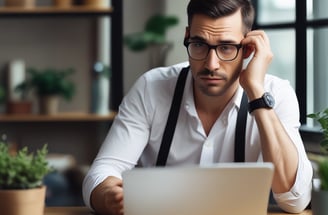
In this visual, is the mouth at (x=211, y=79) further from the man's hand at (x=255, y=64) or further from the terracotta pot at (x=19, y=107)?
the terracotta pot at (x=19, y=107)

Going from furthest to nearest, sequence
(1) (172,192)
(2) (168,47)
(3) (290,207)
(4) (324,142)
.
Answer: (2) (168,47) < (3) (290,207) < (4) (324,142) < (1) (172,192)

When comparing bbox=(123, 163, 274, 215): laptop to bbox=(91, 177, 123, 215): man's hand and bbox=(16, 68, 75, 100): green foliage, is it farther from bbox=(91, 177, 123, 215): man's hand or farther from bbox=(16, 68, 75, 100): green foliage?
bbox=(16, 68, 75, 100): green foliage

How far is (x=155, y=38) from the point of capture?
4.88 metres

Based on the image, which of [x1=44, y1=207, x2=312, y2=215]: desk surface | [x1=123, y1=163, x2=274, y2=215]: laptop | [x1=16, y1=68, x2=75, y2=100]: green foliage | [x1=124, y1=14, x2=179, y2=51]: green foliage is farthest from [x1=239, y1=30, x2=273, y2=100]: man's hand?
[x1=16, y1=68, x2=75, y2=100]: green foliage

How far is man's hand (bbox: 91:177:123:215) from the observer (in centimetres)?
181

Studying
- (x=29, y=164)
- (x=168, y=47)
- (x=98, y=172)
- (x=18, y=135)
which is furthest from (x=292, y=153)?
(x=18, y=135)

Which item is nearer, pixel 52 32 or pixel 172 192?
pixel 172 192

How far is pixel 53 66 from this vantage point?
16.5 ft

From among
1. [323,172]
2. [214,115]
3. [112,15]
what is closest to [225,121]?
[214,115]

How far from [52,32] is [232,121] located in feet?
10.1

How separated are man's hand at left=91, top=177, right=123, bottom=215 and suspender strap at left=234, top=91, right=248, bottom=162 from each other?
15.4 inches

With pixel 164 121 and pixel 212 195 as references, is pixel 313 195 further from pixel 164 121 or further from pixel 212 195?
pixel 164 121

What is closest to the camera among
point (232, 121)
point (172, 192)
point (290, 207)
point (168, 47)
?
point (172, 192)

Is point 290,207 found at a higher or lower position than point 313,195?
lower
